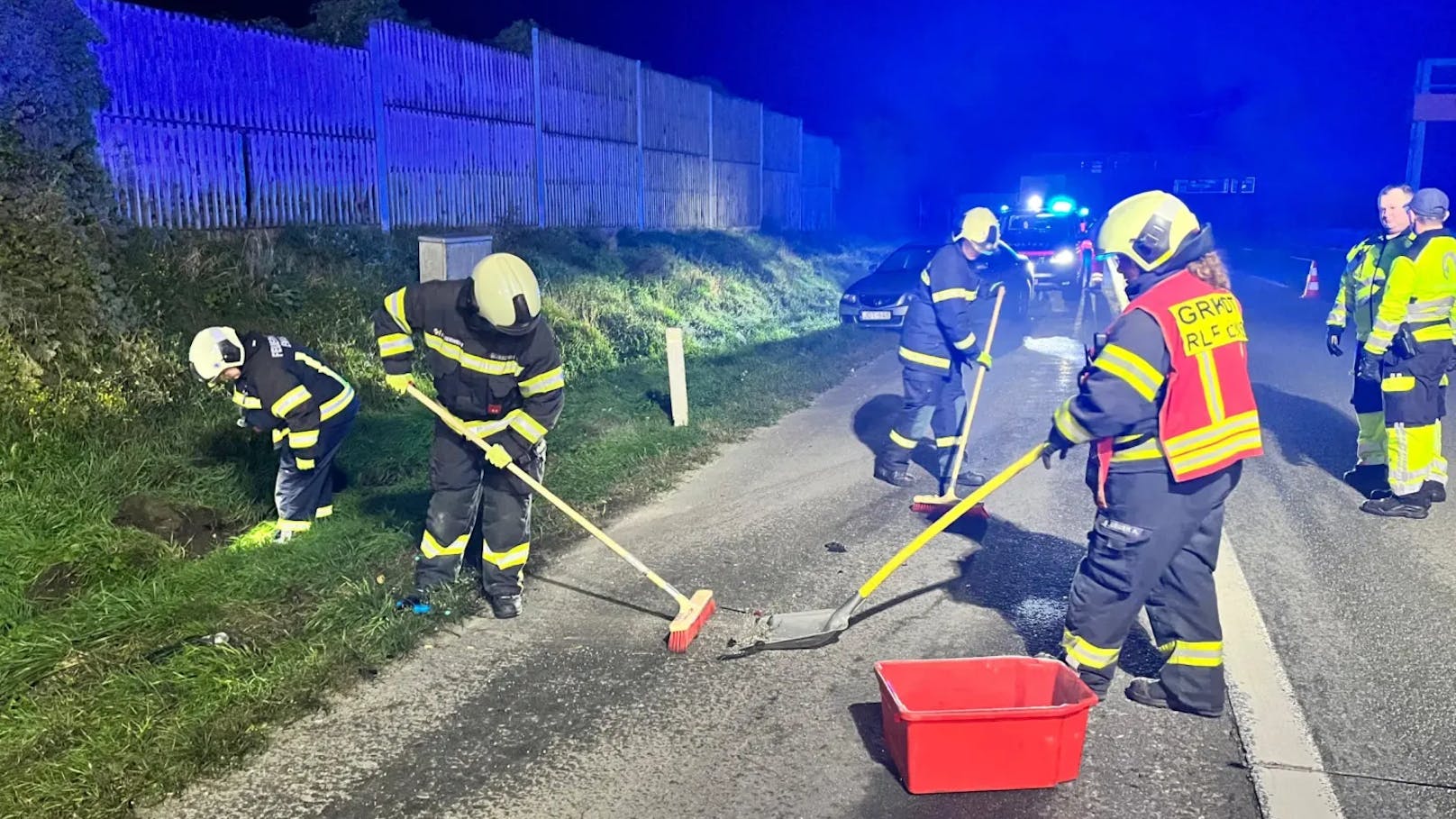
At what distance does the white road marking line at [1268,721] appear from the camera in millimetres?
3256

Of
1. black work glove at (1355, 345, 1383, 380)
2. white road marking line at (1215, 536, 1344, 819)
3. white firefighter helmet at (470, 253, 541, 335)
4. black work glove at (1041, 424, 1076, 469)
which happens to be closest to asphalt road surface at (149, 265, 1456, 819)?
white road marking line at (1215, 536, 1344, 819)

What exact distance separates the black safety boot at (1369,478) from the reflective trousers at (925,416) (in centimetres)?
275

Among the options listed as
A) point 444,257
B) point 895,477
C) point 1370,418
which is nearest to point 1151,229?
point 895,477

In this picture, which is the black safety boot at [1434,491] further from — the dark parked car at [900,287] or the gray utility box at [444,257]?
the dark parked car at [900,287]

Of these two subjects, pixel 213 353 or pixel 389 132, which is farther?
pixel 389 132

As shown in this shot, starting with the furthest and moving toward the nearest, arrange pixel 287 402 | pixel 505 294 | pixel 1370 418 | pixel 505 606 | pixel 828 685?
pixel 1370 418, pixel 287 402, pixel 505 606, pixel 505 294, pixel 828 685

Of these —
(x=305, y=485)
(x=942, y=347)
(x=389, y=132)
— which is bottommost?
(x=305, y=485)

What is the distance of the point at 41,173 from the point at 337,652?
17.7 ft

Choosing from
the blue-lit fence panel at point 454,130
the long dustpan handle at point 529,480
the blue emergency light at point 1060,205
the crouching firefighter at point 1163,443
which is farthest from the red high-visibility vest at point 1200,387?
the blue emergency light at point 1060,205

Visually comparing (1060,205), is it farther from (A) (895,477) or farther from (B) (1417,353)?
(A) (895,477)

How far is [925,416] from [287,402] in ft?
14.3

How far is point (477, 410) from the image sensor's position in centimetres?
486

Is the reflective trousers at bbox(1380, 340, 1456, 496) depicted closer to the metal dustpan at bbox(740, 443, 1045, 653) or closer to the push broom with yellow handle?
the metal dustpan at bbox(740, 443, 1045, 653)

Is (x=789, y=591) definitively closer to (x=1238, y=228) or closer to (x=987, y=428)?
(x=987, y=428)
